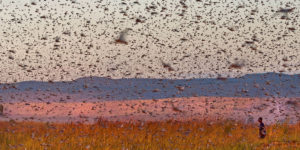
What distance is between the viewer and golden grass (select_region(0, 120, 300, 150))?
13625 mm

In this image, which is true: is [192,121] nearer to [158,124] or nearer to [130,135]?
[158,124]

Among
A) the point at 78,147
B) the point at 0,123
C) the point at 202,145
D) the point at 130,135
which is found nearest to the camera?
the point at 78,147

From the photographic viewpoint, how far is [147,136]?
49.7ft

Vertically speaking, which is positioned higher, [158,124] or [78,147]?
[78,147]

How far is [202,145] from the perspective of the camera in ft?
45.8

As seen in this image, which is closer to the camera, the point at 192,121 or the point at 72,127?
the point at 72,127

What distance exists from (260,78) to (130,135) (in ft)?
302

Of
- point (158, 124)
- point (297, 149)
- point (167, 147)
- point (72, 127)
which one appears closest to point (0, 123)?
point (72, 127)

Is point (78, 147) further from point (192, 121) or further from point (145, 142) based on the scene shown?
point (192, 121)

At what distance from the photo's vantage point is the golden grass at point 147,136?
13625 millimetres

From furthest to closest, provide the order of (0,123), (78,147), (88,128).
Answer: (0,123), (88,128), (78,147)

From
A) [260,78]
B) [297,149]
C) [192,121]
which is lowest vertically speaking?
[260,78]

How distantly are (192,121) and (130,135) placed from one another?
516cm

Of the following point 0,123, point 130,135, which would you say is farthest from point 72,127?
point 0,123
